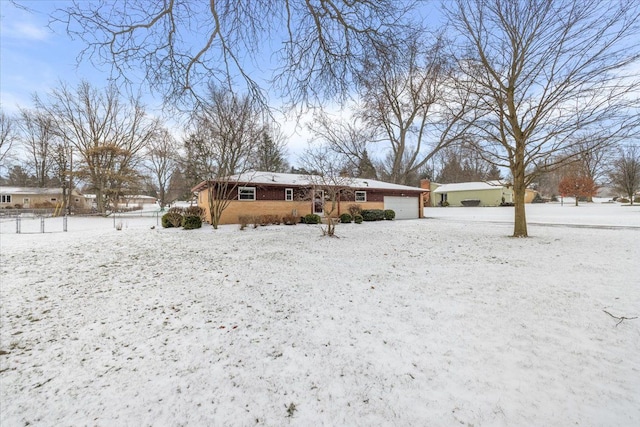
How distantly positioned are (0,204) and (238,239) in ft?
149

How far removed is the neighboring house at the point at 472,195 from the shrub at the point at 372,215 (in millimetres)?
24433

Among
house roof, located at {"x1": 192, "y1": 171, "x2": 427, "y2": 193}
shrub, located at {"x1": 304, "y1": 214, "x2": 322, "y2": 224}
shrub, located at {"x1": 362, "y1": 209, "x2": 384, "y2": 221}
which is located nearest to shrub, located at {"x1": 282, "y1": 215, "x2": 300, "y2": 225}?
shrub, located at {"x1": 304, "y1": 214, "x2": 322, "y2": 224}

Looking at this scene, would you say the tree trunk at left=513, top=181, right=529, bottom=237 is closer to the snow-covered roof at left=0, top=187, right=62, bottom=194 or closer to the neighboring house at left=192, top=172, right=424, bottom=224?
the neighboring house at left=192, top=172, right=424, bottom=224

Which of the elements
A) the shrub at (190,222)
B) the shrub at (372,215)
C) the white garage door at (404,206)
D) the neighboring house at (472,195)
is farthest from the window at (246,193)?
the neighboring house at (472,195)

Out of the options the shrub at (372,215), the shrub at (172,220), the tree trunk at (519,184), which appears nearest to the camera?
the tree trunk at (519,184)

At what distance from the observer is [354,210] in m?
19.4

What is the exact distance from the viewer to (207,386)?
2.46 meters

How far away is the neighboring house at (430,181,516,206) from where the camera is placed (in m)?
37.2

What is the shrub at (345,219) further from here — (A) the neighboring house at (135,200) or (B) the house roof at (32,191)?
(B) the house roof at (32,191)

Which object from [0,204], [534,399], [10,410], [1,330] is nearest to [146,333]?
[10,410]

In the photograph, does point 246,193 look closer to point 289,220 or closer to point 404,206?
point 289,220

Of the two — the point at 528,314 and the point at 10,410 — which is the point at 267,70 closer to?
the point at 10,410

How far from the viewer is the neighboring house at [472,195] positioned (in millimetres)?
37219

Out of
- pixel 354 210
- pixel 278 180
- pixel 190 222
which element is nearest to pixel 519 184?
pixel 354 210
